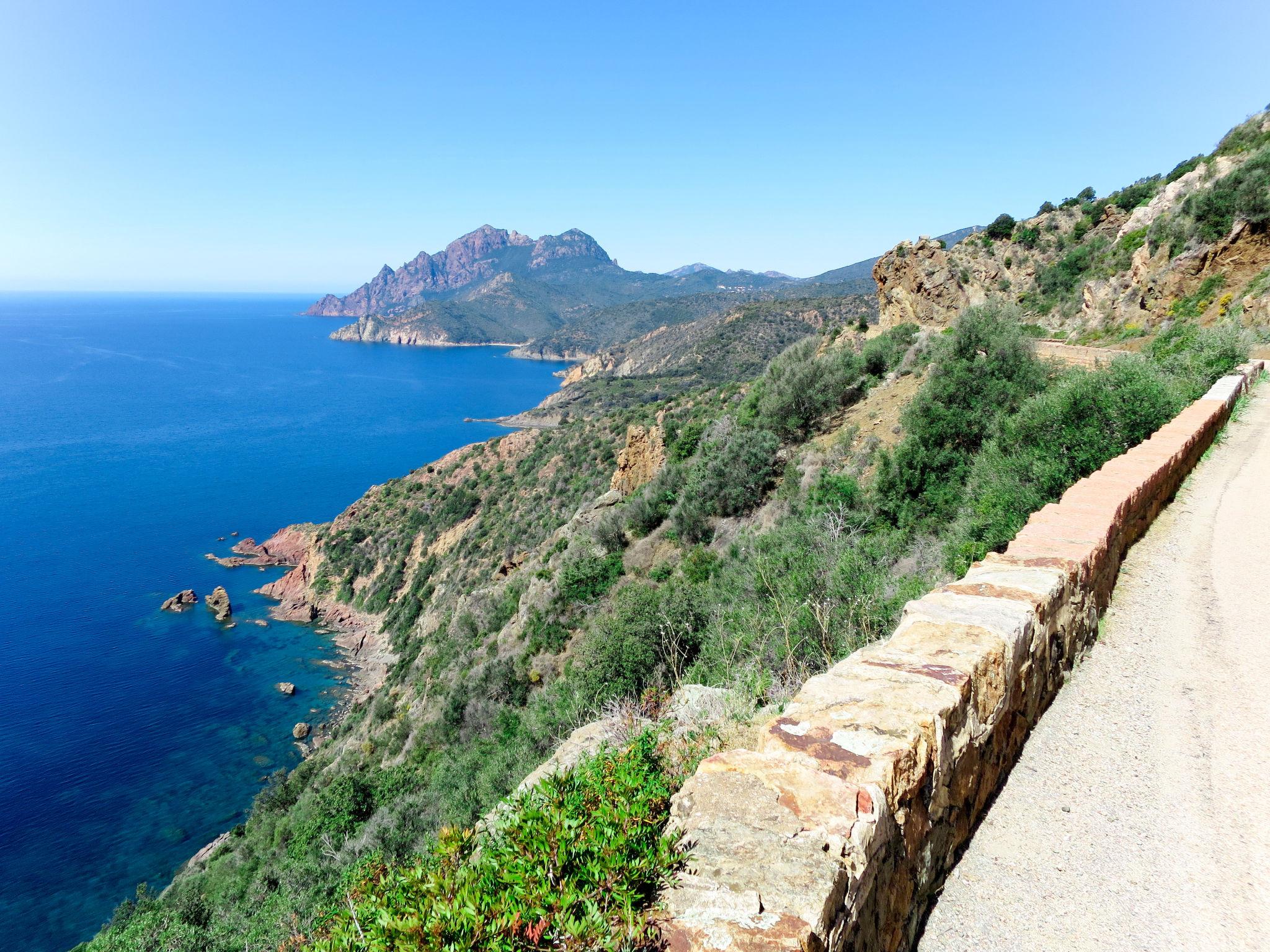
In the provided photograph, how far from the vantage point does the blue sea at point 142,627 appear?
28.0 meters

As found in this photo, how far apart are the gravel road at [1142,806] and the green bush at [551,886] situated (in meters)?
1.50

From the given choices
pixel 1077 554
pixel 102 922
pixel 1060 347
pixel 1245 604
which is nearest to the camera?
pixel 1077 554

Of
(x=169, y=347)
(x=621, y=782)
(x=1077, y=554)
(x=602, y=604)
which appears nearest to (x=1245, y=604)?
(x=1077, y=554)

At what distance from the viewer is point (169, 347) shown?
188250 mm

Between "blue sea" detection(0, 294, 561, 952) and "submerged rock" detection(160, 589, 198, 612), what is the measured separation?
115 cm

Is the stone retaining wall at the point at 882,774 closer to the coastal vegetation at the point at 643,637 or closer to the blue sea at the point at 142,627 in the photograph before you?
the coastal vegetation at the point at 643,637

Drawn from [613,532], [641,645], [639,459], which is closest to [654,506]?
[613,532]

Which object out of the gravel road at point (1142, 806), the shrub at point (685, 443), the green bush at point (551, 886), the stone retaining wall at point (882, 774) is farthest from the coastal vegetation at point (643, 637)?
the gravel road at point (1142, 806)

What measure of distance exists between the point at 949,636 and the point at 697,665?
5.55 metres

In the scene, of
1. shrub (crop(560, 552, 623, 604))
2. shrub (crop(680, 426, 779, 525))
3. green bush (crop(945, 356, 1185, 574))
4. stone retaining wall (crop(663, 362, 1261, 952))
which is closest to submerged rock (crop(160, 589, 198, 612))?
shrub (crop(560, 552, 623, 604))

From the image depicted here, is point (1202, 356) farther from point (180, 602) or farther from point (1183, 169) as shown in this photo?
point (180, 602)

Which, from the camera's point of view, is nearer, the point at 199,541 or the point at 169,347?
the point at 199,541

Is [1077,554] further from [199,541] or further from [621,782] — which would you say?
[199,541]

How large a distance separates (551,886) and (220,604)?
56474mm
